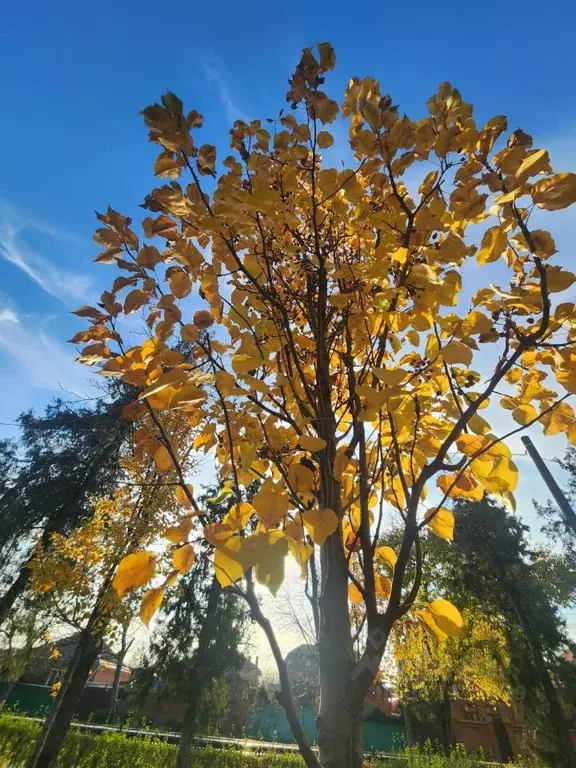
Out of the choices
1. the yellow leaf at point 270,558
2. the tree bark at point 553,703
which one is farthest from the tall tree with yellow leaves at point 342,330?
the tree bark at point 553,703

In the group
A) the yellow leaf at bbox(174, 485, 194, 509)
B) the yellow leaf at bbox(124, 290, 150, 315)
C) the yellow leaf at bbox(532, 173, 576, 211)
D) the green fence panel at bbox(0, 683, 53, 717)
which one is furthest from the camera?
the green fence panel at bbox(0, 683, 53, 717)

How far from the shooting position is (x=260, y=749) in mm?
11445

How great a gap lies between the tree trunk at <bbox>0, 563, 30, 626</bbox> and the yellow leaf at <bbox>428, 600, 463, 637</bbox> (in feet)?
47.1

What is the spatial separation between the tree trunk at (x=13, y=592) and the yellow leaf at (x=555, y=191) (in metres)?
14.9

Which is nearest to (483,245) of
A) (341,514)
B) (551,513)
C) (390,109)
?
(390,109)

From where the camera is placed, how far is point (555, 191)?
0.75 meters

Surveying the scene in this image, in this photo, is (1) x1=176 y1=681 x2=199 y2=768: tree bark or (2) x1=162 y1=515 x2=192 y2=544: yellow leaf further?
(1) x1=176 y1=681 x2=199 y2=768: tree bark

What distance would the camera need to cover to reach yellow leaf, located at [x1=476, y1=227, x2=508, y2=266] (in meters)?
0.88

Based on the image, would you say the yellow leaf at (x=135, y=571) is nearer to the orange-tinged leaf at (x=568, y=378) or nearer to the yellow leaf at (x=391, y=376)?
the yellow leaf at (x=391, y=376)

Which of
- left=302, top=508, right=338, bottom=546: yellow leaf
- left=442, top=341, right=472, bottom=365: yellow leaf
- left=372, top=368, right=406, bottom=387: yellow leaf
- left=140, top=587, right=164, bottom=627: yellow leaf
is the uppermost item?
left=442, top=341, right=472, bottom=365: yellow leaf

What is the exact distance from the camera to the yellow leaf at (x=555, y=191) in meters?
0.75

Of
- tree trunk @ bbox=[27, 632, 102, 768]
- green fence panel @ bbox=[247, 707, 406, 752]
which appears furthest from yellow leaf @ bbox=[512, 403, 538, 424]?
green fence panel @ bbox=[247, 707, 406, 752]

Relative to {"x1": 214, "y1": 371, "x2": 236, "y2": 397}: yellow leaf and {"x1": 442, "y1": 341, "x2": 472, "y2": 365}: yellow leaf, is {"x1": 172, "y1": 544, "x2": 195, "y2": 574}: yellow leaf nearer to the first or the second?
{"x1": 214, "y1": 371, "x2": 236, "y2": 397}: yellow leaf

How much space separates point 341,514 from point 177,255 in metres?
0.87
